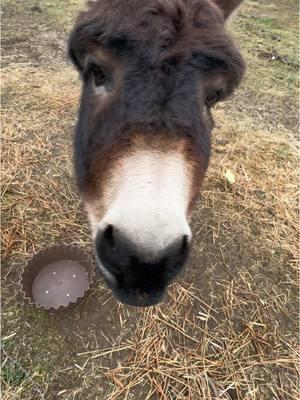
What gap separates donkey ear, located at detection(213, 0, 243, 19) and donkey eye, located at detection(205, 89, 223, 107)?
0.88 metres

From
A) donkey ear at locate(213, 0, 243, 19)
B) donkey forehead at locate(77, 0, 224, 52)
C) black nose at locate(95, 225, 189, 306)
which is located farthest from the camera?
donkey ear at locate(213, 0, 243, 19)

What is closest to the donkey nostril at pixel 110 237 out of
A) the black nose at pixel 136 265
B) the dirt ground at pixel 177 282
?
the black nose at pixel 136 265

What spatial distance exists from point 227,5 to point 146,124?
1.63m

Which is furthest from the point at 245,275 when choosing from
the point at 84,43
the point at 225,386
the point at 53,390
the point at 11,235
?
the point at 84,43

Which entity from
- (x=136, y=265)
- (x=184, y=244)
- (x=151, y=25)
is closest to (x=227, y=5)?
(x=151, y=25)

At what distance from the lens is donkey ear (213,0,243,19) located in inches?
104

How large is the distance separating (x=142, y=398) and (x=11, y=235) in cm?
199

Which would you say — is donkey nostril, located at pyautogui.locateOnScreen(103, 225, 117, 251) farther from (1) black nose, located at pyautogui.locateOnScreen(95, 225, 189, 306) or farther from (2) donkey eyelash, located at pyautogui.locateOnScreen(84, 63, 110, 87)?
(2) donkey eyelash, located at pyautogui.locateOnScreen(84, 63, 110, 87)

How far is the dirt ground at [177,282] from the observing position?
2.87 metres

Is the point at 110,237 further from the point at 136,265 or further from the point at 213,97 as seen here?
the point at 213,97

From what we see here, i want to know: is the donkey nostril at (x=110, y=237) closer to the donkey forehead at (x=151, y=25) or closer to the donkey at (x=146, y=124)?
the donkey at (x=146, y=124)

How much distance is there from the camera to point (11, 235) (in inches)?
143

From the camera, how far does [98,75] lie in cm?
201

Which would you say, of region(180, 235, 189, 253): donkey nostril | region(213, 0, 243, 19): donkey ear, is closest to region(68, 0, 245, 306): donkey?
region(180, 235, 189, 253): donkey nostril
